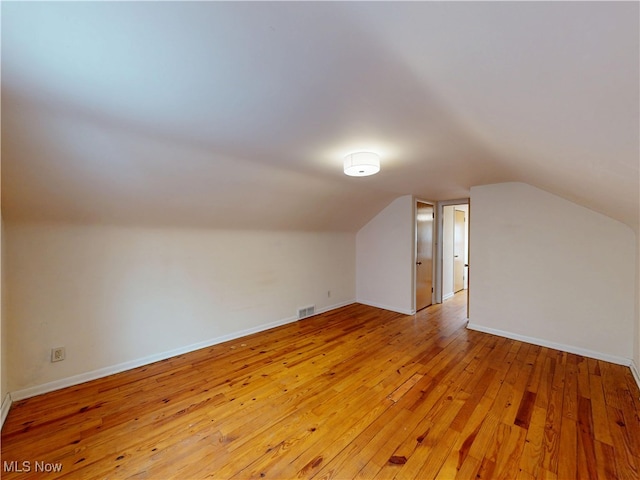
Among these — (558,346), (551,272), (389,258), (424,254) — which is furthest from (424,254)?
(558,346)

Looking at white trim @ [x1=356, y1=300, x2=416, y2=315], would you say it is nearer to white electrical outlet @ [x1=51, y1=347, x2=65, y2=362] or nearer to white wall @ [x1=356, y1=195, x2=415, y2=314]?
white wall @ [x1=356, y1=195, x2=415, y2=314]

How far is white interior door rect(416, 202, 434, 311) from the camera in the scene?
4586 mm

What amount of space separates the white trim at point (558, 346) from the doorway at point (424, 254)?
41.2 inches

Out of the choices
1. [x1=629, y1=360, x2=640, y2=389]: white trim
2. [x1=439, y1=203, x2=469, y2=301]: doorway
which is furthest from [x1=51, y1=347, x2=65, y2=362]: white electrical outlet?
[x1=439, y1=203, x2=469, y2=301]: doorway

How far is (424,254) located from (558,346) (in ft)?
7.21

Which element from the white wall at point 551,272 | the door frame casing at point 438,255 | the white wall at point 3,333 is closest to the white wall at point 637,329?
the white wall at point 551,272

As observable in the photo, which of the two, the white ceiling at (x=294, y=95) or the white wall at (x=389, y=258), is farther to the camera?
the white wall at (x=389, y=258)

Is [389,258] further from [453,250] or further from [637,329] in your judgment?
[637,329]

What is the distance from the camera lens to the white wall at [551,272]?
2.73m

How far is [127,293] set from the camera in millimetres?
2668

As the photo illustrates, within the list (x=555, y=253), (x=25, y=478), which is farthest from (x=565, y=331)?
(x=25, y=478)

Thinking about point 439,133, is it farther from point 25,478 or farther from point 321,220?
point 25,478

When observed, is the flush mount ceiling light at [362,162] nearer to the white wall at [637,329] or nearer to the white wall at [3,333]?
the white wall at [637,329]

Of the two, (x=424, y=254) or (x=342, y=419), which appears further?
(x=424, y=254)
